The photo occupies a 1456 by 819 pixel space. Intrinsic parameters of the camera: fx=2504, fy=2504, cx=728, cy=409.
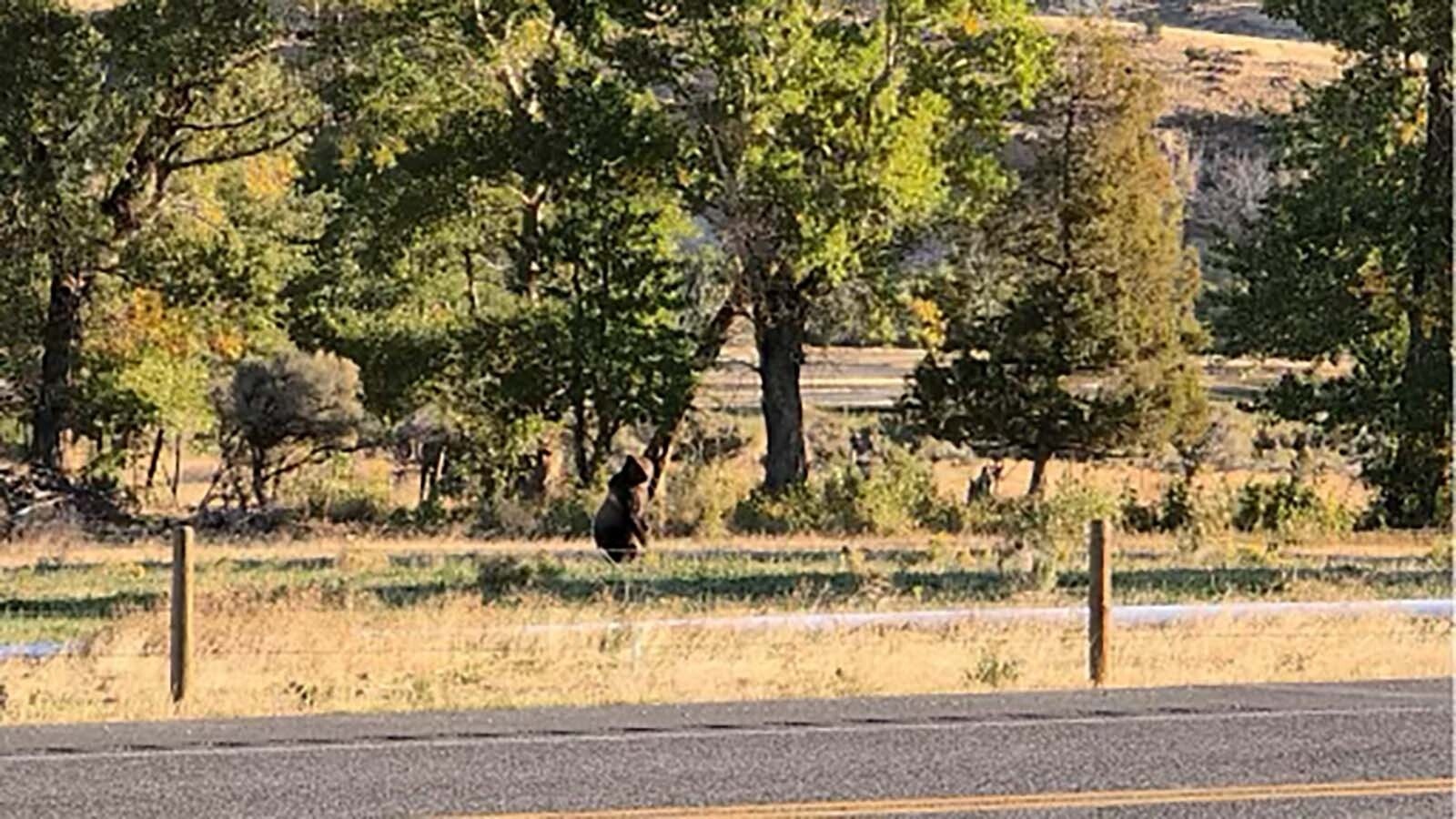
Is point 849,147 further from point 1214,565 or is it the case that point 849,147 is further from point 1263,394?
point 1214,565

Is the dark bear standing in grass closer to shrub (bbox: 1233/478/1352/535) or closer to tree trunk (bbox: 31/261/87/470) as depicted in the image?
shrub (bbox: 1233/478/1352/535)

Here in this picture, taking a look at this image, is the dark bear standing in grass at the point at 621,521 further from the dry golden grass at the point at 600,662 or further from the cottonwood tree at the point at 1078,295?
the cottonwood tree at the point at 1078,295

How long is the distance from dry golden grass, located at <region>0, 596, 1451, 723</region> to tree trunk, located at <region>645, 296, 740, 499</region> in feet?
60.2

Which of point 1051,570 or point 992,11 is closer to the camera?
point 1051,570

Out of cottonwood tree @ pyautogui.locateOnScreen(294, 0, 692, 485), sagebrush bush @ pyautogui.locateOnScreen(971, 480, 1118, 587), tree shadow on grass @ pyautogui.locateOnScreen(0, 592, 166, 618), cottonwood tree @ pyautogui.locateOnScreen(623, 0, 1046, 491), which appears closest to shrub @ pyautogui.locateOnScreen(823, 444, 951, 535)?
sagebrush bush @ pyautogui.locateOnScreen(971, 480, 1118, 587)

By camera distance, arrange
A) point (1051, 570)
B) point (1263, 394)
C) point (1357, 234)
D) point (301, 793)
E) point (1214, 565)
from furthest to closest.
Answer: point (1263, 394)
point (1357, 234)
point (1214, 565)
point (1051, 570)
point (301, 793)

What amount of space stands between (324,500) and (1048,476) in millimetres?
16620

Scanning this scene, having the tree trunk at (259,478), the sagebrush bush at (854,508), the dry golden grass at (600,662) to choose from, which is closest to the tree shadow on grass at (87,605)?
the dry golden grass at (600,662)

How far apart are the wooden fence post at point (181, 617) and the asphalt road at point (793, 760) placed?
114 centimetres

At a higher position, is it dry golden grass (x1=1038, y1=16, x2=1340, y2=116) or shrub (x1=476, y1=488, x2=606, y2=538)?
dry golden grass (x1=1038, y1=16, x2=1340, y2=116)

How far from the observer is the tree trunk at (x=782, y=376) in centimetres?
3941

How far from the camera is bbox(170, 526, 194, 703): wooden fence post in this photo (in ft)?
52.0

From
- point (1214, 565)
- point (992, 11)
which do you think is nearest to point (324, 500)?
point (992, 11)

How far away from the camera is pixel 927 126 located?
37.2m
